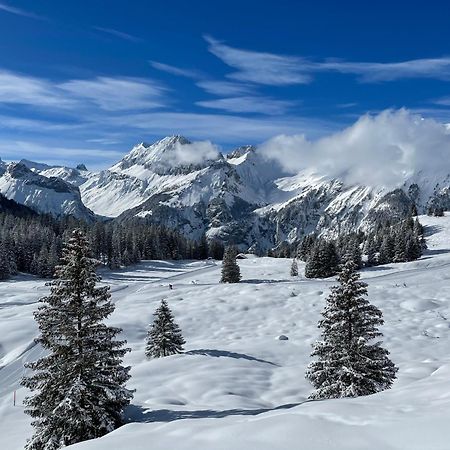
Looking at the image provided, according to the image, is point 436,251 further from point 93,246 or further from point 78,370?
point 78,370

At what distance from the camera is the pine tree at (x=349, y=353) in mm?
18672

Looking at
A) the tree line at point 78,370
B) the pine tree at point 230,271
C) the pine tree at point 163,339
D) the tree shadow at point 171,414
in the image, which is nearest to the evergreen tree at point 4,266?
the pine tree at point 230,271

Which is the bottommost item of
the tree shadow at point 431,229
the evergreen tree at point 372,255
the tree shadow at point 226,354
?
the tree shadow at point 226,354

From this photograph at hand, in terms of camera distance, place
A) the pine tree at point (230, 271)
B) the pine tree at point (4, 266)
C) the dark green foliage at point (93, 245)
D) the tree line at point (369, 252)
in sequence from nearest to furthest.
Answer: the pine tree at point (230, 271) → the tree line at point (369, 252) → the pine tree at point (4, 266) → the dark green foliage at point (93, 245)

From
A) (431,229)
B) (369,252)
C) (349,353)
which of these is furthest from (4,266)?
(431,229)

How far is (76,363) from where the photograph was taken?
15680 millimetres

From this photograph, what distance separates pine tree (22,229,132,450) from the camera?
15281 millimetres

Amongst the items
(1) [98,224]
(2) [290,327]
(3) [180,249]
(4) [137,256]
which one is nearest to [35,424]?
(2) [290,327]

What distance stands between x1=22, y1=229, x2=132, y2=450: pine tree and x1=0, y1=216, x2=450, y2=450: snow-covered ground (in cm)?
156

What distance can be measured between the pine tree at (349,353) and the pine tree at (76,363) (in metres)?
8.02

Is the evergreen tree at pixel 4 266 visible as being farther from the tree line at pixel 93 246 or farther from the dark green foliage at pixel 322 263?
the dark green foliage at pixel 322 263

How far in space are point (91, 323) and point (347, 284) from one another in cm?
1057

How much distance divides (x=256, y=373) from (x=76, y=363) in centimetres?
1360

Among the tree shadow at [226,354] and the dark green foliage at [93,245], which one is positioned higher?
the dark green foliage at [93,245]
